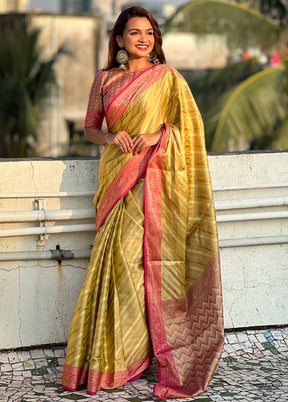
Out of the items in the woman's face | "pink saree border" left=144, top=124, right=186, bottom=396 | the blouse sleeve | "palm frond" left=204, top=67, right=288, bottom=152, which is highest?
"palm frond" left=204, top=67, right=288, bottom=152

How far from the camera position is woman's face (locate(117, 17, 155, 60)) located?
148 inches

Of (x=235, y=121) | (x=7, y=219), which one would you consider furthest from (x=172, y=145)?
(x=235, y=121)

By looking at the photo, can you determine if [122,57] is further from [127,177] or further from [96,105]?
[127,177]

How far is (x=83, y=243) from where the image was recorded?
13.5 feet

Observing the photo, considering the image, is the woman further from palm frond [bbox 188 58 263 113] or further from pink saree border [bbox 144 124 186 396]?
palm frond [bbox 188 58 263 113]

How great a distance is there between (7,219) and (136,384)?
1038 millimetres

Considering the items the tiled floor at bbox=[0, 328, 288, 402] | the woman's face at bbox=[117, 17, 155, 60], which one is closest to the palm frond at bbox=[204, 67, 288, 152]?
the tiled floor at bbox=[0, 328, 288, 402]

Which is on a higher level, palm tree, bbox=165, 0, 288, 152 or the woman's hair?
palm tree, bbox=165, 0, 288, 152

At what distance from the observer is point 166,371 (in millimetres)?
3648

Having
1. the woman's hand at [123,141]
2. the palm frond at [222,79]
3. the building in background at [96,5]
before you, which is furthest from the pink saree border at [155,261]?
the building in background at [96,5]

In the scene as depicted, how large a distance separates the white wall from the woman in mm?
300

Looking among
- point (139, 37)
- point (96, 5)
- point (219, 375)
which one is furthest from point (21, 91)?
point (96, 5)

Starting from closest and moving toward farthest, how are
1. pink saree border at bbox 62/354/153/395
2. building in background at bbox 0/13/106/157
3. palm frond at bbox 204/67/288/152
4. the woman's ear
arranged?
pink saree border at bbox 62/354/153/395
the woman's ear
palm frond at bbox 204/67/288/152
building in background at bbox 0/13/106/157

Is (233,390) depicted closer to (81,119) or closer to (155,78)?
(155,78)
